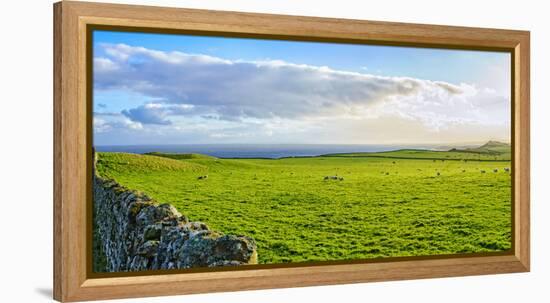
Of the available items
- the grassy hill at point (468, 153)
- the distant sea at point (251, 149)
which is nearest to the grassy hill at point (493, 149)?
the grassy hill at point (468, 153)

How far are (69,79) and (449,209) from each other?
4.47 metres

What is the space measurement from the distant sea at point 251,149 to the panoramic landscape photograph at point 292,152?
0.04ft

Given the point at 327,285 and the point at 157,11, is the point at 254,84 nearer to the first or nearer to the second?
the point at 157,11

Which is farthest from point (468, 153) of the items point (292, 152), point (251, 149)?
point (251, 149)

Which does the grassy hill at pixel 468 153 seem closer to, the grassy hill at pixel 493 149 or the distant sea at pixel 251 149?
the grassy hill at pixel 493 149

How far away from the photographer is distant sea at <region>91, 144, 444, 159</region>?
8.87 meters

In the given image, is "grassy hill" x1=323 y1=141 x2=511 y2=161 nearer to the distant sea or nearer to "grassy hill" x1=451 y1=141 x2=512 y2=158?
A: "grassy hill" x1=451 y1=141 x2=512 y2=158

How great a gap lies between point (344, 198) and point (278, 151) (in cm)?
91

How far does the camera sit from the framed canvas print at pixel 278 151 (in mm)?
8594

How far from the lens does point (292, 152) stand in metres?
9.52

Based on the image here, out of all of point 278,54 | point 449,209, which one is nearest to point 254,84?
point 278,54

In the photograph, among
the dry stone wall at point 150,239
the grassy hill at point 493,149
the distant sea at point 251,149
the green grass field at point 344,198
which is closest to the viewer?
the dry stone wall at point 150,239

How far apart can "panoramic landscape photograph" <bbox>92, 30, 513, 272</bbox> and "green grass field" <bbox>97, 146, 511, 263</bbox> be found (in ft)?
0.05

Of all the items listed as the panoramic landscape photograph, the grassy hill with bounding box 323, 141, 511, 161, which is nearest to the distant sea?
the panoramic landscape photograph
